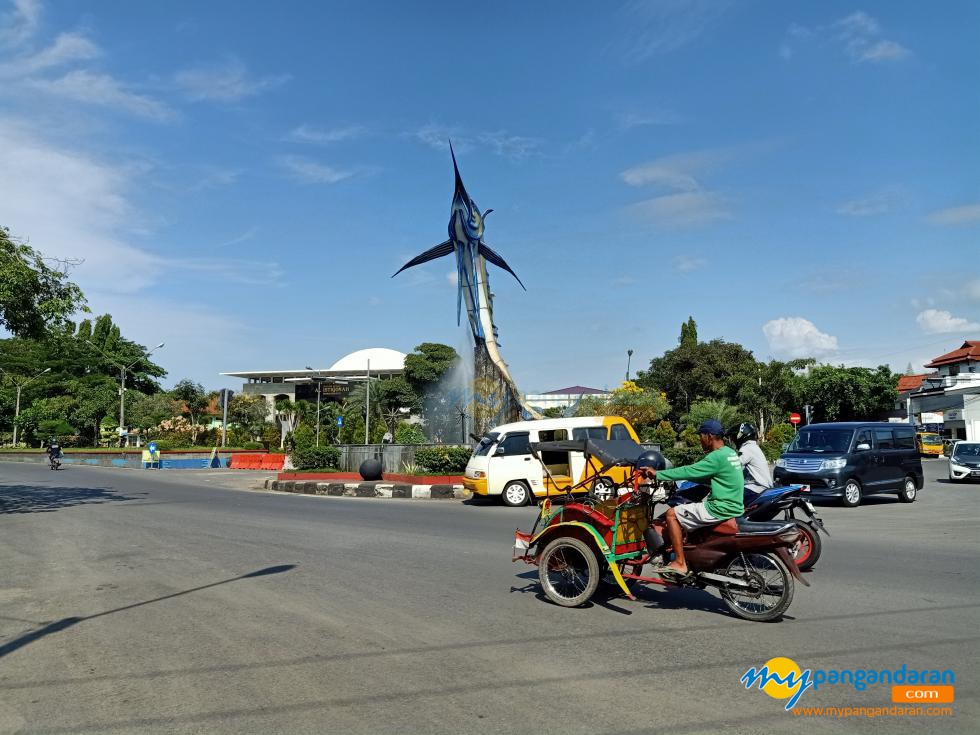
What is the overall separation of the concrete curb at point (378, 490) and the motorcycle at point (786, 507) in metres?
11.7

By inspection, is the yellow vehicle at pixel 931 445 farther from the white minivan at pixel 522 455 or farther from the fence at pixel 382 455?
the white minivan at pixel 522 455

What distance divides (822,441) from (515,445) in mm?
6954

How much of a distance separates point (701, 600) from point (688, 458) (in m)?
18.1

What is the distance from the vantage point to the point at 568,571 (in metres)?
6.63

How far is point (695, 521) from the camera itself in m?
6.20

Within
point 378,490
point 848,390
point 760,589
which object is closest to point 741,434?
point 760,589

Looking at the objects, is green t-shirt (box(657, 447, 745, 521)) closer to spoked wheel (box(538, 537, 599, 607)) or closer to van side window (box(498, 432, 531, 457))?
spoked wheel (box(538, 537, 599, 607))

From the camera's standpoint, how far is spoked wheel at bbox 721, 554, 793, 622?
5.81 metres

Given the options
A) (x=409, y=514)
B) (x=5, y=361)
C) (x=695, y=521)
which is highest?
(x=5, y=361)

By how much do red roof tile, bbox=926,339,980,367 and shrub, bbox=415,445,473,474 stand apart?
203 ft

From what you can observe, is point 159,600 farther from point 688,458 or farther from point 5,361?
point 5,361

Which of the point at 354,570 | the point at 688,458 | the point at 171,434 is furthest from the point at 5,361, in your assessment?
the point at 354,570

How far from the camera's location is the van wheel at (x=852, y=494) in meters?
15.8

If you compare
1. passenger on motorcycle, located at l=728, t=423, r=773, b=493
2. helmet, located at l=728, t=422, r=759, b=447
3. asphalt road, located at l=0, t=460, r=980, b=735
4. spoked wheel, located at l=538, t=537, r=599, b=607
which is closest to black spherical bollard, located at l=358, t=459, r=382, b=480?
asphalt road, located at l=0, t=460, r=980, b=735
